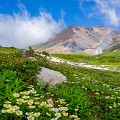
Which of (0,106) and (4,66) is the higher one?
(4,66)

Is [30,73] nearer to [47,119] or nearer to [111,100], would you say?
[47,119]

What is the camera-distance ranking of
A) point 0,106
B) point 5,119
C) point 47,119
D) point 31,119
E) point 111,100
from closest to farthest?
point 31,119, point 5,119, point 47,119, point 0,106, point 111,100

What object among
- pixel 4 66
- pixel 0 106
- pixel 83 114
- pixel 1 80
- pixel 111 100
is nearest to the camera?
pixel 0 106

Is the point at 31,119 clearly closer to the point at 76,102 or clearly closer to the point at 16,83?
the point at 76,102

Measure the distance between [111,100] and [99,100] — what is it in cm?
56

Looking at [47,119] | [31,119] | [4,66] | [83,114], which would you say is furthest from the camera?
[4,66]

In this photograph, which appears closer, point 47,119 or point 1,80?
point 47,119

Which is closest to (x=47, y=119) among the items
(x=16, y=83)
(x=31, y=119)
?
(x=31, y=119)

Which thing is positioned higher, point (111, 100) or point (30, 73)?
point (30, 73)

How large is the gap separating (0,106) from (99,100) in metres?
4.42

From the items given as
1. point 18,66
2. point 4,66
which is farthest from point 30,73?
point 4,66

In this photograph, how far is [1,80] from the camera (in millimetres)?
3961

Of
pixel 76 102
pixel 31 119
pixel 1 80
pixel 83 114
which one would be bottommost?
pixel 83 114

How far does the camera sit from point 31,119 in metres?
2.01
